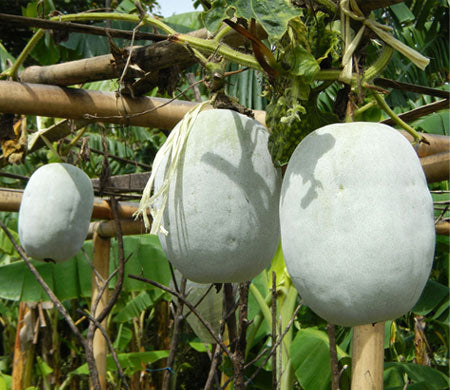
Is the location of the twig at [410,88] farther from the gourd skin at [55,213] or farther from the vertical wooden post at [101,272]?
the vertical wooden post at [101,272]

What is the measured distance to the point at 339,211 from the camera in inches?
22.2

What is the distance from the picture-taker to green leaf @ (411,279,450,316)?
109 inches

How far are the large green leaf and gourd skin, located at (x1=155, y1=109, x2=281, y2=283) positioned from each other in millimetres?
2679

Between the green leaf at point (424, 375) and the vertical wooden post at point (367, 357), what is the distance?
92 cm

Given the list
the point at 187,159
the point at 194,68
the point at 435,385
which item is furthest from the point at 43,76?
the point at 194,68

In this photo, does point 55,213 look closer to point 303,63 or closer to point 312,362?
point 312,362

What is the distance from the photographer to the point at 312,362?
2357mm

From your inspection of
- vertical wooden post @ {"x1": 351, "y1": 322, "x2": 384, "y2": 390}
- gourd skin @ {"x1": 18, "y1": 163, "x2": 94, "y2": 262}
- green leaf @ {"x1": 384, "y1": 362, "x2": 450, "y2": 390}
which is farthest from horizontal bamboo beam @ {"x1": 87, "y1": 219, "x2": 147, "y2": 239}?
vertical wooden post @ {"x1": 351, "y1": 322, "x2": 384, "y2": 390}

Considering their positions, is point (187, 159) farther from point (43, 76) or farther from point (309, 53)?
point (43, 76)

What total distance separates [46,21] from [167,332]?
4.70 meters

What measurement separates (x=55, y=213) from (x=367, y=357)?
3.49 feet

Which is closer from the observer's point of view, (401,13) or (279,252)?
(279,252)

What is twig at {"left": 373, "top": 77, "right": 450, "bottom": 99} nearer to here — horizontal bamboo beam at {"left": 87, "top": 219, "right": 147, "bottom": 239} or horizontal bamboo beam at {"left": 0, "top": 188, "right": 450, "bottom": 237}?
horizontal bamboo beam at {"left": 0, "top": 188, "right": 450, "bottom": 237}

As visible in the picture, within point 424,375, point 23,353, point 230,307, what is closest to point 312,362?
point 424,375
